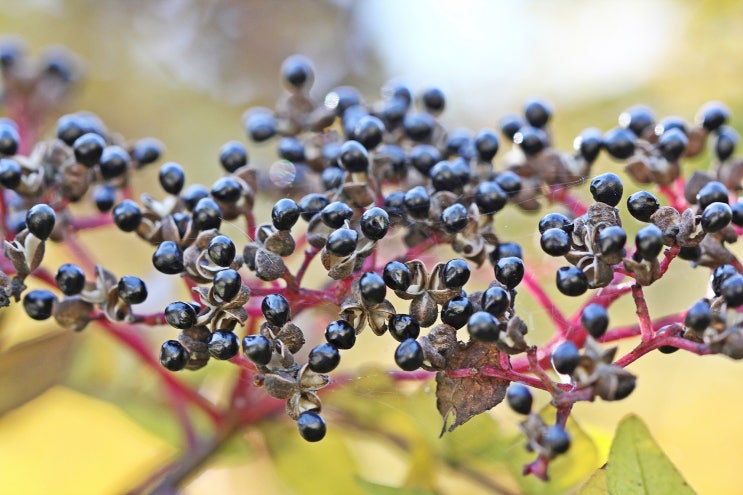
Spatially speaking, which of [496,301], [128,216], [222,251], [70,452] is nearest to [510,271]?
[496,301]

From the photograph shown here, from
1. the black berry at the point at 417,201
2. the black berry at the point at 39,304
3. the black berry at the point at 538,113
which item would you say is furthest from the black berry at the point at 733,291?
the black berry at the point at 39,304

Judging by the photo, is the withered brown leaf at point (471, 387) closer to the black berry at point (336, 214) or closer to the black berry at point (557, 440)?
the black berry at point (557, 440)

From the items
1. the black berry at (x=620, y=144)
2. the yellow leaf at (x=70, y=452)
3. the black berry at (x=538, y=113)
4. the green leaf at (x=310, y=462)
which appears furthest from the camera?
the yellow leaf at (x=70, y=452)

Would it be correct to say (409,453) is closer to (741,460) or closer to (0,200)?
(0,200)

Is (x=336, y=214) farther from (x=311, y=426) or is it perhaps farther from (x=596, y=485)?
(x=596, y=485)

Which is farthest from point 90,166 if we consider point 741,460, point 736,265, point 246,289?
point 741,460

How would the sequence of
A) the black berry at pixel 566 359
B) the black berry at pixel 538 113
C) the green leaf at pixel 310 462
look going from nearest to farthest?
the black berry at pixel 566 359 → the black berry at pixel 538 113 → the green leaf at pixel 310 462

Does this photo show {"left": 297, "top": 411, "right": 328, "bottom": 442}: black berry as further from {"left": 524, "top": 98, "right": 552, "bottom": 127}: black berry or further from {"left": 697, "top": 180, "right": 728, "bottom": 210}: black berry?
{"left": 524, "top": 98, "right": 552, "bottom": 127}: black berry
